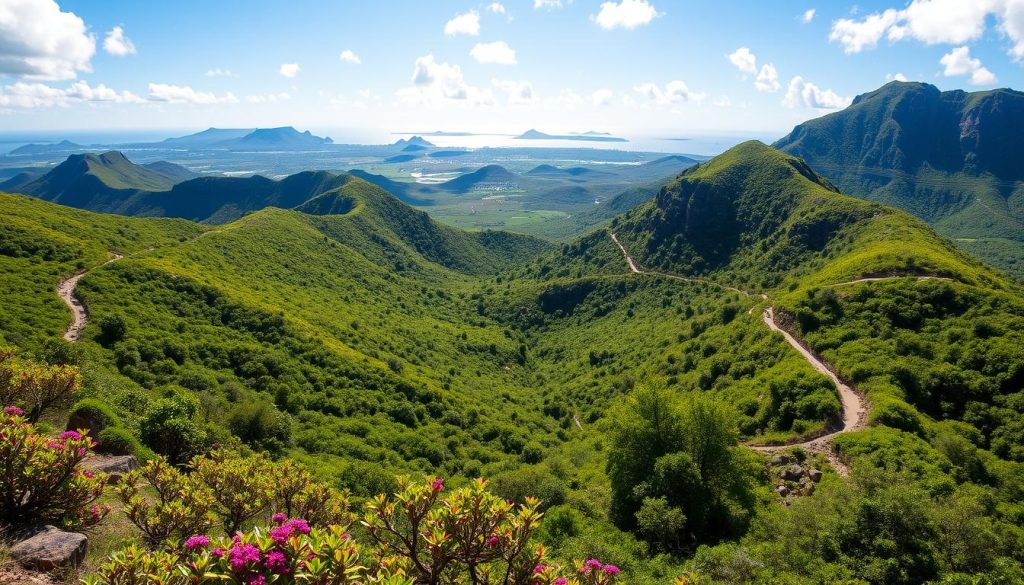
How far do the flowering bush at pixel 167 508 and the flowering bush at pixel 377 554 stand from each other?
4030 mm

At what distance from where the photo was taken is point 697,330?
91312 mm

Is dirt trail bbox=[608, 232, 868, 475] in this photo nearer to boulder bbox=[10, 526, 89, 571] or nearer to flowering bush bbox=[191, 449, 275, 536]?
flowering bush bbox=[191, 449, 275, 536]

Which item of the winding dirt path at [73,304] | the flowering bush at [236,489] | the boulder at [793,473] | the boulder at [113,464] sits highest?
the flowering bush at [236,489]

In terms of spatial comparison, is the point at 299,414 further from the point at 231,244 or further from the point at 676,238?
the point at 676,238

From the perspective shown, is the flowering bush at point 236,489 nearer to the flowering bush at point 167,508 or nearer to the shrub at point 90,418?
the flowering bush at point 167,508

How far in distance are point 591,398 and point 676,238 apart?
75144 millimetres

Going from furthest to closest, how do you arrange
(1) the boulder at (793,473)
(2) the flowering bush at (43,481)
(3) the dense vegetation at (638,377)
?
(1) the boulder at (793,473)
(3) the dense vegetation at (638,377)
(2) the flowering bush at (43,481)

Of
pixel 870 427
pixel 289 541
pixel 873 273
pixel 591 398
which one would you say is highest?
pixel 289 541

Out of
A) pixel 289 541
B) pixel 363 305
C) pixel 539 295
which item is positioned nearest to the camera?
pixel 289 541

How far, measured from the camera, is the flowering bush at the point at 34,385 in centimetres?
2208

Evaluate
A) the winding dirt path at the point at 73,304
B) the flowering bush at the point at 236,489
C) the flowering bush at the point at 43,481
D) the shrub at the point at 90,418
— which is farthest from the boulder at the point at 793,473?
the winding dirt path at the point at 73,304

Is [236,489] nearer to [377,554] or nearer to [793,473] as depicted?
[377,554]

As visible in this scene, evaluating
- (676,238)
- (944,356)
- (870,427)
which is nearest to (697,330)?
(944,356)

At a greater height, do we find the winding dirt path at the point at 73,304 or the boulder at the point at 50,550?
the boulder at the point at 50,550
